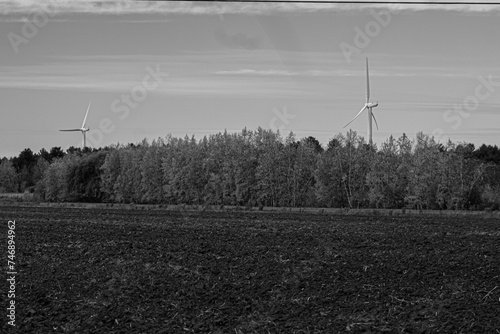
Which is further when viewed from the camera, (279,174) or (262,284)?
(279,174)

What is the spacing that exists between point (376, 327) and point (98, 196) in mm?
83797

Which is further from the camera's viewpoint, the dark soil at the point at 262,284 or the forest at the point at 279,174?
the forest at the point at 279,174

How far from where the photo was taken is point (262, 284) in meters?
19.9

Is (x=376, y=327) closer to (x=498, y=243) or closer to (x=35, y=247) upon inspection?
(x=498, y=243)

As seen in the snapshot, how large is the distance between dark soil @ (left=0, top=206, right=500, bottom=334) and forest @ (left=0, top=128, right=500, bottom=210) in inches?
1475

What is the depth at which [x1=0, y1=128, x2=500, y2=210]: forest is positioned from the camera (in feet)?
222

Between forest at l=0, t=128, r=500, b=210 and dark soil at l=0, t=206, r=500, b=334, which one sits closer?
dark soil at l=0, t=206, r=500, b=334

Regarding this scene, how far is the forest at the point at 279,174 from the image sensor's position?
222ft

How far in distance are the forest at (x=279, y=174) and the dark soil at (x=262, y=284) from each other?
123 ft

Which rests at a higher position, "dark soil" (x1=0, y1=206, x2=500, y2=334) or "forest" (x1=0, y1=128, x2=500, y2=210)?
"forest" (x1=0, y1=128, x2=500, y2=210)

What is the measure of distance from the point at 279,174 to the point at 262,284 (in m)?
58.2

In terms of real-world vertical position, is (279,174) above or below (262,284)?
above

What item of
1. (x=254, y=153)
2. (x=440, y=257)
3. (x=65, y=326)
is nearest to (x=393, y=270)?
(x=440, y=257)

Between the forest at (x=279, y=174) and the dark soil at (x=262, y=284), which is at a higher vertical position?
the forest at (x=279, y=174)
